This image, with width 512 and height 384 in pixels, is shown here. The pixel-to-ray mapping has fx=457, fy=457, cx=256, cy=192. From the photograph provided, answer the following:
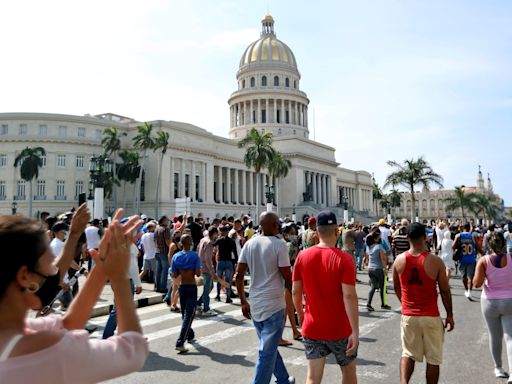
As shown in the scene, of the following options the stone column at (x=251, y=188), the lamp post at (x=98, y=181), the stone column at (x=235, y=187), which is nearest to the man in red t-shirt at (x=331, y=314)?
the lamp post at (x=98, y=181)

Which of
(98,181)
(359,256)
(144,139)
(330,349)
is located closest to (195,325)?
(330,349)

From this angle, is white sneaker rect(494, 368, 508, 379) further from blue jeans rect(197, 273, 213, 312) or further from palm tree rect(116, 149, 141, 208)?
palm tree rect(116, 149, 141, 208)

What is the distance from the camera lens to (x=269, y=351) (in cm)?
482

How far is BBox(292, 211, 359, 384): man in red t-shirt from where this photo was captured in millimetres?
4273

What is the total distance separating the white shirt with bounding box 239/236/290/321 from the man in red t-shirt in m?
0.66

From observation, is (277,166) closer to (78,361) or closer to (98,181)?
(98,181)

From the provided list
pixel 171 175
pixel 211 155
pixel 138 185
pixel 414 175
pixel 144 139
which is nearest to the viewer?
pixel 414 175

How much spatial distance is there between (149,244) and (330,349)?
9662 mm

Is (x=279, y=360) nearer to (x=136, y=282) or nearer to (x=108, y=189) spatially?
(x=136, y=282)

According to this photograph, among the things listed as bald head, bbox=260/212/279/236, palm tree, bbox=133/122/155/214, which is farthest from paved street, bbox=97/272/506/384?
palm tree, bbox=133/122/155/214

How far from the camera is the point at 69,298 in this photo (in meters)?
8.22

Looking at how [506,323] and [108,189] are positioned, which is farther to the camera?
[108,189]

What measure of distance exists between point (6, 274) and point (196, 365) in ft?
17.2

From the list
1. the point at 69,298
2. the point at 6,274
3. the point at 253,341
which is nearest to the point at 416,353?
the point at 253,341
